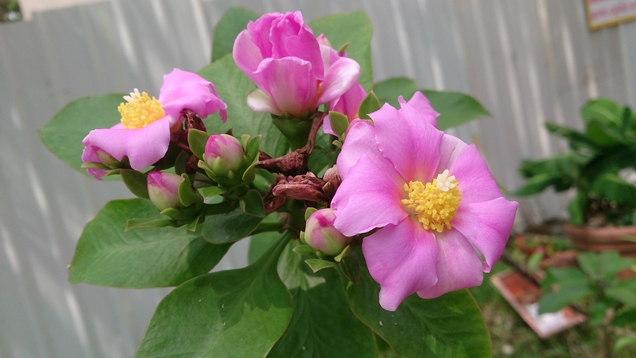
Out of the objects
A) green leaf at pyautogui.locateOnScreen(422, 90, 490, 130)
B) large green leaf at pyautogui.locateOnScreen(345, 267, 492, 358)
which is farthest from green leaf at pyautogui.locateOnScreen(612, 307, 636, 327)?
large green leaf at pyautogui.locateOnScreen(345, 267, 492, 358)

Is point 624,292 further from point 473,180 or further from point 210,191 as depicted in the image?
point 210,191

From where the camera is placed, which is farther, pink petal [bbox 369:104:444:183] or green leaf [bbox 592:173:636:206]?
green leaf [bbox 592:173:636:206]

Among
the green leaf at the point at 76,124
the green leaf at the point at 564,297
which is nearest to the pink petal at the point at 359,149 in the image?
the green leaf at the point at 76,124

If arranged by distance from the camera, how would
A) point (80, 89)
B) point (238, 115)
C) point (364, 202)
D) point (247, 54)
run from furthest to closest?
point (80, 89) < point (238, 115) < point (247, 54) < point (364, 202)

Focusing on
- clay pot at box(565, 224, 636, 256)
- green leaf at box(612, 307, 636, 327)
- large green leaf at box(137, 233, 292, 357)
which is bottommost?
clay pot at box(565, 224, 636, 256)

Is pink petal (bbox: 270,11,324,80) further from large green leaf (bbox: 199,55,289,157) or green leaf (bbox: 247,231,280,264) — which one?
green leaf (bbox: 247,231,280,264)

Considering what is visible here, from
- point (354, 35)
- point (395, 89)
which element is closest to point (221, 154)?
point (354, 35)
